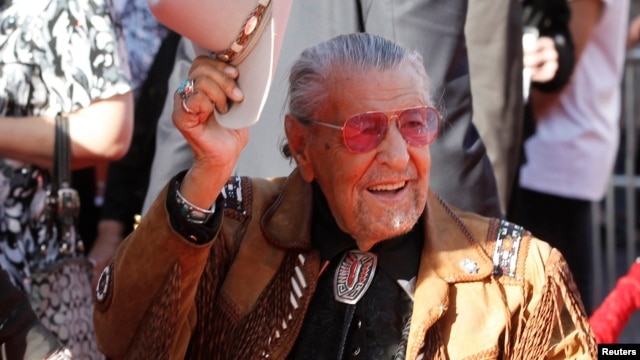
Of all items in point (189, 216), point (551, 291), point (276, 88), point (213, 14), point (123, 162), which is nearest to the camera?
point (213, 14)

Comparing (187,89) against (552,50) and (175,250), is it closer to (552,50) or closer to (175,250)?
(175,250)

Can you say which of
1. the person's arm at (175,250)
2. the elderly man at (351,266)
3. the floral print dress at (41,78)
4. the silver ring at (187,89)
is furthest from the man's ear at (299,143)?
the floral print dress at (41,78)

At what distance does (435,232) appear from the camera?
10.2 feet

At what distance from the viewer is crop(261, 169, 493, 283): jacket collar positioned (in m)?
3.03

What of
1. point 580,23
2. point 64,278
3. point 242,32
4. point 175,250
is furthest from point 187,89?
point 580,23

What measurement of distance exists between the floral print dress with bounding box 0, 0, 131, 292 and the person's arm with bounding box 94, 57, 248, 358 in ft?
2.41

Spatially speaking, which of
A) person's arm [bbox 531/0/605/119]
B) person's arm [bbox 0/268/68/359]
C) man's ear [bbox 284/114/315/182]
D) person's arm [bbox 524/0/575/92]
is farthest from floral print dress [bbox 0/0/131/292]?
person's arm [bbox 531/0/605/119]

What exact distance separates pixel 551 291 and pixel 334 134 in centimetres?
62

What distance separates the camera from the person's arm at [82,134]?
3566 millimetres

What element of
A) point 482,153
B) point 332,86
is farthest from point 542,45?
point 332,86

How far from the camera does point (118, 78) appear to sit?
366 centimetres

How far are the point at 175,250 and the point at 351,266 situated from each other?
1.60ft

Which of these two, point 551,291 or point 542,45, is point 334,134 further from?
point 542,45

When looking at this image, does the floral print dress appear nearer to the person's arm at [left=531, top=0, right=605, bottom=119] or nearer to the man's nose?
the man's nose
